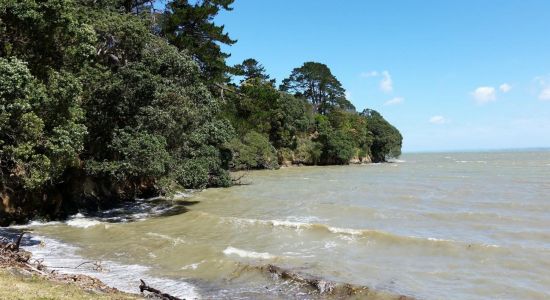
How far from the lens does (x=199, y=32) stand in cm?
3331

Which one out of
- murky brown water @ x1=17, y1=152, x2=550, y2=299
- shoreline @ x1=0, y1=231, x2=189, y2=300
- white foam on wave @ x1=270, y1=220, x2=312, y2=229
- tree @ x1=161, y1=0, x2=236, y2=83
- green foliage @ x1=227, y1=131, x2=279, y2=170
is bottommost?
murky brown water @ x1=17, y1=152, x2=550, y2=299

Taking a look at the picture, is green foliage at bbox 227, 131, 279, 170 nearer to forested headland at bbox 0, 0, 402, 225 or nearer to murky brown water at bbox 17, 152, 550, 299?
forested headland at bbox 0, 0, 402, 225

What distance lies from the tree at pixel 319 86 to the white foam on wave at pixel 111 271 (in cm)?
7292

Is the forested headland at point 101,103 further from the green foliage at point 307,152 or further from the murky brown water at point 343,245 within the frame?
the green foliage at point 307,152

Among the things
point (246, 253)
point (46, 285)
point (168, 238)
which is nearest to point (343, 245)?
point (246, 253)

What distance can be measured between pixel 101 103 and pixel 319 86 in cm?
6844

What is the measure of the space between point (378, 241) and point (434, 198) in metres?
12.9

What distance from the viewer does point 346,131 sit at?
2972 inches

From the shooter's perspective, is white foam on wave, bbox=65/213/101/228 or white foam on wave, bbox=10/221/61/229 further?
white foam on wave, bbox=65/213/101/228

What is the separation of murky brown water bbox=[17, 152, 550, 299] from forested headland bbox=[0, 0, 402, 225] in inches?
87.4

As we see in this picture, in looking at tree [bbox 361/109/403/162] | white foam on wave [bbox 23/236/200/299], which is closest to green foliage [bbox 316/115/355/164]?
tree [bbox 361/109/403/162]

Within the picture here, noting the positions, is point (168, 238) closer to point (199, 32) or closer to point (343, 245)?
point (343, 245)

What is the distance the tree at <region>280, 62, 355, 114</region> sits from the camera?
84.0 m

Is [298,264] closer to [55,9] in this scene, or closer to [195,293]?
[195,293]
